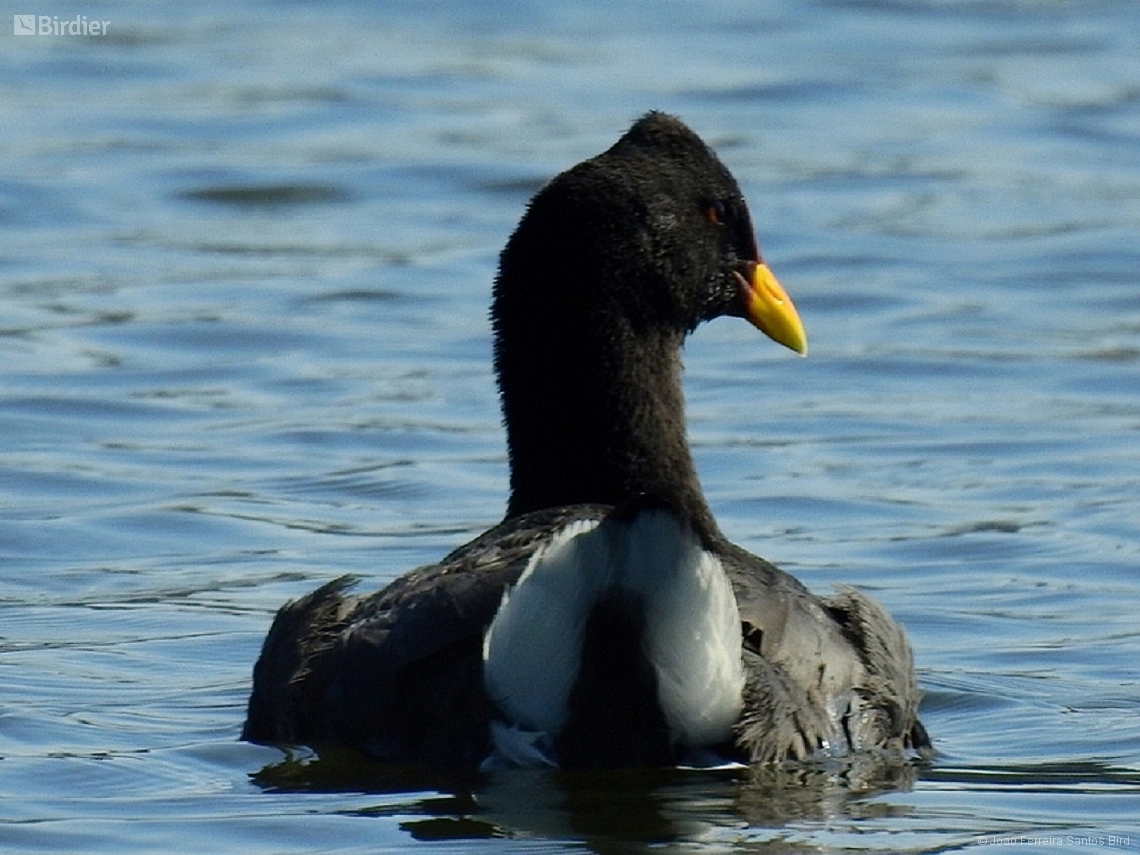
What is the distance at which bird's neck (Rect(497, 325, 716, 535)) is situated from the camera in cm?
685

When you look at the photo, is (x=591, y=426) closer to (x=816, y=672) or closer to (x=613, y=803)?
(x=816, y=672)

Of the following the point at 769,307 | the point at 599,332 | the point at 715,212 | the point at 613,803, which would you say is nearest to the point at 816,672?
the point at 613,803

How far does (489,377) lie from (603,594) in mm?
6608

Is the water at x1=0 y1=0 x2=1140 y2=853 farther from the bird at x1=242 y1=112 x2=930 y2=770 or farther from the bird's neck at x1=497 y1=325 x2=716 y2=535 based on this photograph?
the bird's neck at x1=497 y1=325 x2=716 y2=535

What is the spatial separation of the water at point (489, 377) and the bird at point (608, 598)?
0.50 feet

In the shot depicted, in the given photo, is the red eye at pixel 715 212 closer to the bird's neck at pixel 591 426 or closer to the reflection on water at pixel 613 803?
the bird's neck at pixel 591 426

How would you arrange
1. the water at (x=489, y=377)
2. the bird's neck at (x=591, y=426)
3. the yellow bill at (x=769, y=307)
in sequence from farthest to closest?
1. the yellow bill at (x=769, y=307)
2. the bird's neck at (x=591, y=426)
3. the water at (x=489, y=377)

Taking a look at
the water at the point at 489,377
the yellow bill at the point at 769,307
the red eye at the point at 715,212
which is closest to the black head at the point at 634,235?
the red eye at the point at 715,212

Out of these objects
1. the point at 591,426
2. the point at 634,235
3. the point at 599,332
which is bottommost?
the point at 591,426

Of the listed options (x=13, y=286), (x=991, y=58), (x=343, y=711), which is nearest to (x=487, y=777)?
(x=343, y=711)

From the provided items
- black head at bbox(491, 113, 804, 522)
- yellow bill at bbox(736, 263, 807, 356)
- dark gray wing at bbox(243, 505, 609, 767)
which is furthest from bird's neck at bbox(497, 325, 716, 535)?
yellow bill at bbox(736, 263, 807, 356)

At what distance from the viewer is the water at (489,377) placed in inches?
246

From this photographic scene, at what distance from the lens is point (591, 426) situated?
6855 millimetres

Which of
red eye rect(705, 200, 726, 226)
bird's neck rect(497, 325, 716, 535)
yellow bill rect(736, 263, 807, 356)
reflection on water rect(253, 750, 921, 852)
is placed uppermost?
red eye rect(705, 200, 726, 226)
